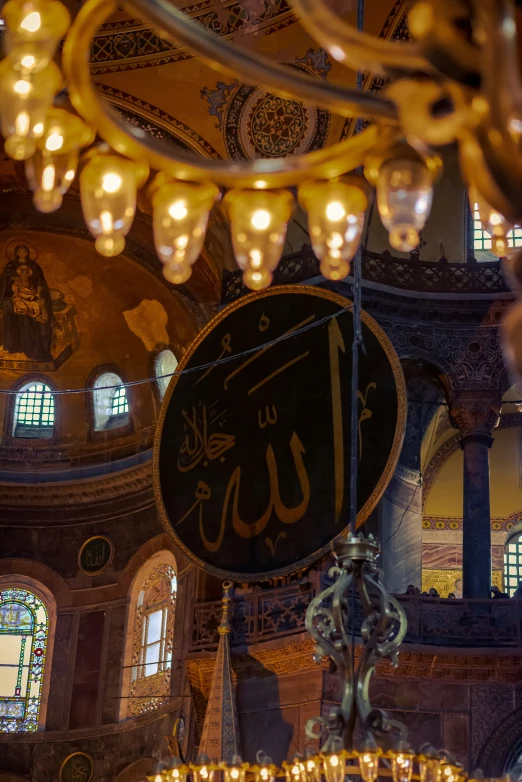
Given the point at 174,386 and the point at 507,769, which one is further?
the point at 174,386

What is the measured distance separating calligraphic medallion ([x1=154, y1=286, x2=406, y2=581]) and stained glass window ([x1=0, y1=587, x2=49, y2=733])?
3237mm

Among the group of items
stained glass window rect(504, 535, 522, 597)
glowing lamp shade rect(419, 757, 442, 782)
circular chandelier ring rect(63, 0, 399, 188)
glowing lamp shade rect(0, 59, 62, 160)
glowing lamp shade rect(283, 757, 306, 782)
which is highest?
stained glass window rect(504, 535, 522, 597)

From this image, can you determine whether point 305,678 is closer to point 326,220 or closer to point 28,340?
point 28,340

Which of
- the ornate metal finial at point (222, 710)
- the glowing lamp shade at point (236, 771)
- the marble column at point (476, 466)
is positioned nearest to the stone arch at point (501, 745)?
the marble column at point (476, 466)

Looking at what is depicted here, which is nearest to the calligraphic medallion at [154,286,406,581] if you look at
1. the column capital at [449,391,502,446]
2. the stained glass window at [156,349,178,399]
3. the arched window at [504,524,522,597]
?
the column capital at [449,391,502,446]

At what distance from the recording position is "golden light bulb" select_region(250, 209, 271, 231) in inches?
141

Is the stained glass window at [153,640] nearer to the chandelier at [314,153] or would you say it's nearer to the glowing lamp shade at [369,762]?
the glowing lamp shade at [369,762]

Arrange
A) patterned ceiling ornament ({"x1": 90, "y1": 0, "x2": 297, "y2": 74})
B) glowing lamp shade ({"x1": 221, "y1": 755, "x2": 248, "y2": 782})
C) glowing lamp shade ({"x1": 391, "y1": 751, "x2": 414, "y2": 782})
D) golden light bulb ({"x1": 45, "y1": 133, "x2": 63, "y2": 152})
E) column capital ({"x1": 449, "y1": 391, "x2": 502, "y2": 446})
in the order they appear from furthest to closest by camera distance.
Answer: patterned ceiling ornament ({"x1": 90, "y1": 0, "x2": 297, "y2": 74}) < column capital ({"x1": 449, "y1": 391, "x2": 502, "y2": 446}) < glowing lamp shade ({"x1": 221, "y1": 755, "x2": 248, "y2": 782}) < glowing lamp shade ({"x1": 391, "y1": 751, "x2": 414, "y2": 782}) < golden light bulb ({"x1": 45, "y1": 133, "x2": 63, "y2": 152})

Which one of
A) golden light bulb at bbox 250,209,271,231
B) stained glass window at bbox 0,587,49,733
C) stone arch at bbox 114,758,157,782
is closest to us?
golden light bulb at bbox 250,209,271,231

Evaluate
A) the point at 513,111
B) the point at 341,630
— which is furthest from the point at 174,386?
the point at 513,111

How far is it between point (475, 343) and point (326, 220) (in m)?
8.36

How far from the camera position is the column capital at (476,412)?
11484 mm

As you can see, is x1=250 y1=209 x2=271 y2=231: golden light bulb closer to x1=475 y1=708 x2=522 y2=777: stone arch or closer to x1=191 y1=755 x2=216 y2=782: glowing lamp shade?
x1=191 y1=755 x2=216 y2=782: glowing lamp shade

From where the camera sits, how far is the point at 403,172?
3246 millimetres
